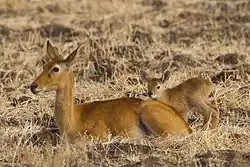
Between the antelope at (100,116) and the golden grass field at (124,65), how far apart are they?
0.29m

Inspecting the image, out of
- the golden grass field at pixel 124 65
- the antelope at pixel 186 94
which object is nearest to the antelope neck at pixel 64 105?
the golden grass field at pixel 124 65

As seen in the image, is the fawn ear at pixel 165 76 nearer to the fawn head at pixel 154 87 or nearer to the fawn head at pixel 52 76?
the fawn head at pixel 154 87

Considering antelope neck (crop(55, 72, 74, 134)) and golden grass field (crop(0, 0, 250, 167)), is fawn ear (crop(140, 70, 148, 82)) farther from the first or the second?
antelope neck (crop(55, 72, 74, 134))

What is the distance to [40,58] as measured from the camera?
1490 cm

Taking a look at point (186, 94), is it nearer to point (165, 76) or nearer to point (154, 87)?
point (154, 87)

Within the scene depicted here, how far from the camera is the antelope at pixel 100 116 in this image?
9680mm

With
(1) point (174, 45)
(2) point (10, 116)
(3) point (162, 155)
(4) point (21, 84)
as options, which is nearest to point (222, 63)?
(1) point (174, 45)

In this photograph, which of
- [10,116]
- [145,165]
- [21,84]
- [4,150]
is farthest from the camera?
[21,84]

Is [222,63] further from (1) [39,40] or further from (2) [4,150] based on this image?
(2) [4,150]

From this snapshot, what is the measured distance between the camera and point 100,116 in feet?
32.3

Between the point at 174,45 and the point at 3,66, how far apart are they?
3491mm

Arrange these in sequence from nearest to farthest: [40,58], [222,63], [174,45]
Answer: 1. [222,63]
2. [40,58]
3. [174,45]

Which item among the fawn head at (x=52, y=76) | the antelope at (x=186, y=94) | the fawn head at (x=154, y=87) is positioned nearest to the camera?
the fawn head at (x=52, y=76)

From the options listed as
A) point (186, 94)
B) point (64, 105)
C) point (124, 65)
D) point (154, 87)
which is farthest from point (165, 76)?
point (64, 105)
